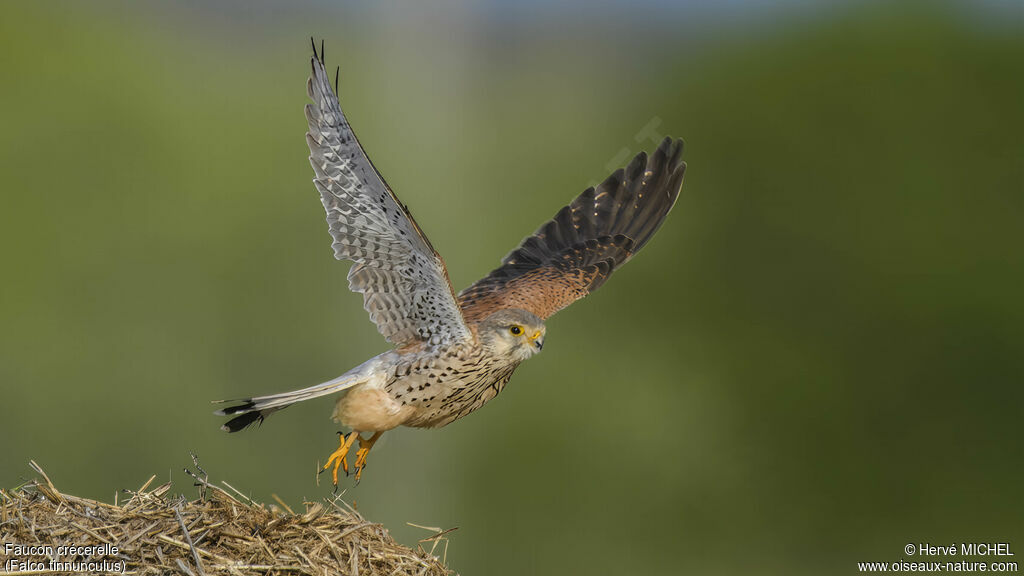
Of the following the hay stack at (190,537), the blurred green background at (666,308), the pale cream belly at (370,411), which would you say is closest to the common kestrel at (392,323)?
the pale cream belly at (370,411)

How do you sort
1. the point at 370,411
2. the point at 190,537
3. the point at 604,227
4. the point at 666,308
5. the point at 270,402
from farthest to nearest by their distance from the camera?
the point at 666,308, the point at 604,227, the point at 370,411, the point at 270,402, the point at 190,537

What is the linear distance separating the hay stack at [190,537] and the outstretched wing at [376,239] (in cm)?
85

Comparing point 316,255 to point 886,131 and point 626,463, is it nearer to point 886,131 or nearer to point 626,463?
point 626,463

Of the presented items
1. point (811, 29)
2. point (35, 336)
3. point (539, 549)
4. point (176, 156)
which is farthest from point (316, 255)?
point (811, 29)

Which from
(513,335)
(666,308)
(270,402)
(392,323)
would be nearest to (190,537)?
(270,402)

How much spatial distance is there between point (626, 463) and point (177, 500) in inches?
597

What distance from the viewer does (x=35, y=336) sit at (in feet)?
51.2

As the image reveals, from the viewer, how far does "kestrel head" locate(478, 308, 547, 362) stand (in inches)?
149

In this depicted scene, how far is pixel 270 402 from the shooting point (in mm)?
3693

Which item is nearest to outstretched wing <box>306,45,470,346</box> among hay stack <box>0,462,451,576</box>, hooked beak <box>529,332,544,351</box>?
hooked beak <box>529,332,544,351</box>

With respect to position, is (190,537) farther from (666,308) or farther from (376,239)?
(666,308)

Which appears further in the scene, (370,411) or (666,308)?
(666,308)

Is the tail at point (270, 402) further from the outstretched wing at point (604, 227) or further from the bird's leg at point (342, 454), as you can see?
the outstretched wing at point (604, 227)

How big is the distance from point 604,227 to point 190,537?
317 centimetres
